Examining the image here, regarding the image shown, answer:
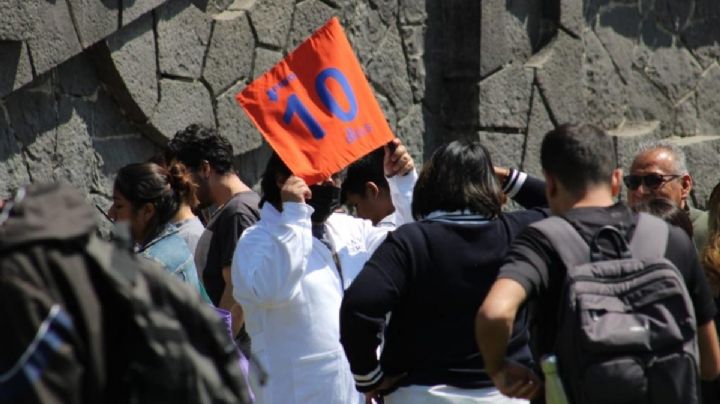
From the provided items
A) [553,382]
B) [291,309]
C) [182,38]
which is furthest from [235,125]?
[553,382]

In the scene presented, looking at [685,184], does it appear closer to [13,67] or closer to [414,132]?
[414,132]

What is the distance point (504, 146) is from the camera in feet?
28.3

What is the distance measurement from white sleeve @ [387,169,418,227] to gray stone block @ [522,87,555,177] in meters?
3.38

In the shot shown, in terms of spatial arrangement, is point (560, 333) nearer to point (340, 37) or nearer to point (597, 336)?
point (597, 336)

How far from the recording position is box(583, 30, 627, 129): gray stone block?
9258 millimetres

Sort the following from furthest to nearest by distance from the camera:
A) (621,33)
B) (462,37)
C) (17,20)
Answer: (621,33) → (462,37) → (17,20)

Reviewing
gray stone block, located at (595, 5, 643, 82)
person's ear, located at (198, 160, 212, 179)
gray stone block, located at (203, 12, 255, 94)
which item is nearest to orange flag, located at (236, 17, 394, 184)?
person's ear, located at (198, 160, 212, 179)

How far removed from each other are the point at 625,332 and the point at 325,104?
79.5 inches

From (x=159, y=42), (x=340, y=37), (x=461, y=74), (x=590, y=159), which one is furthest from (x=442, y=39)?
(x=590, y=159)

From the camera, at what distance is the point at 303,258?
15.4ft

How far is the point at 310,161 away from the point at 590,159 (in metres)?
1.47

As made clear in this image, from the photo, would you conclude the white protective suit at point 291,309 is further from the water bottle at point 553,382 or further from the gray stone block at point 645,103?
the gray stone block at point 645,103

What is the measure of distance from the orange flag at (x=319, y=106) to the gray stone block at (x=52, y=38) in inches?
62.2

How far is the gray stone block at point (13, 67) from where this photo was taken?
20.4 ft
